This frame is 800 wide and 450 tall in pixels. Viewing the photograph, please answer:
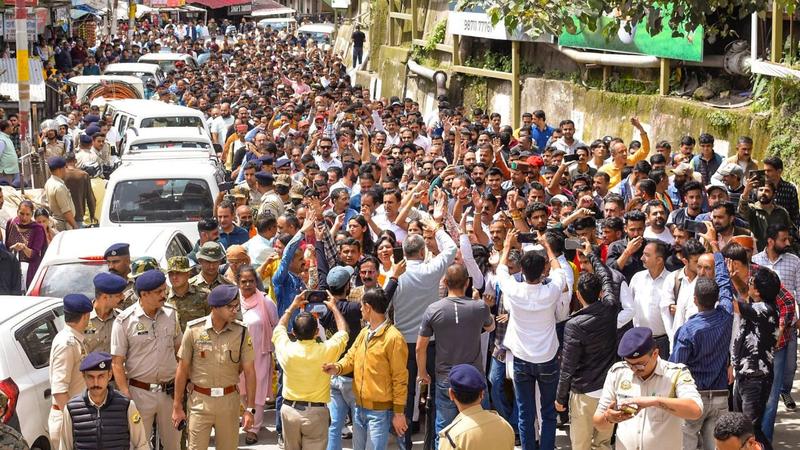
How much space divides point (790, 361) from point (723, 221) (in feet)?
4.05

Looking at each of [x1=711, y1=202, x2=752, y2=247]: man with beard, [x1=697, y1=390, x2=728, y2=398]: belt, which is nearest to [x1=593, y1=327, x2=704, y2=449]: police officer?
[x1=697, y1=390, x2=728, y2=398]: belt

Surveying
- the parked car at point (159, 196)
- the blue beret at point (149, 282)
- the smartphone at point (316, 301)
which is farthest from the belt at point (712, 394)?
the parked car at point (159, 196)

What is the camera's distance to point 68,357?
27.5 ft

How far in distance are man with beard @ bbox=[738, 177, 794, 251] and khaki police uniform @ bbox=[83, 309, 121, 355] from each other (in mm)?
6177

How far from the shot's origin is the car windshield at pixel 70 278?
10.7 meters

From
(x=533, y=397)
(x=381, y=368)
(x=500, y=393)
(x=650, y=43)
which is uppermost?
(x=650, y=43)

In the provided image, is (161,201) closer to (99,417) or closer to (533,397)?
(533,397)

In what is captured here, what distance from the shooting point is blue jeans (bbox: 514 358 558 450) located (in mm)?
9242

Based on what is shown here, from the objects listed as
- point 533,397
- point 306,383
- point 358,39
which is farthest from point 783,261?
point 358,39

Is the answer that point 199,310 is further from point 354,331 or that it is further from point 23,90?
point 23,90

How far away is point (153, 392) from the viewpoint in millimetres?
8891

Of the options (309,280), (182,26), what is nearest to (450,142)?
(309,280)

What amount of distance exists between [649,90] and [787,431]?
9226 millimetres

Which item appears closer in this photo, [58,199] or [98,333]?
[98,333]
